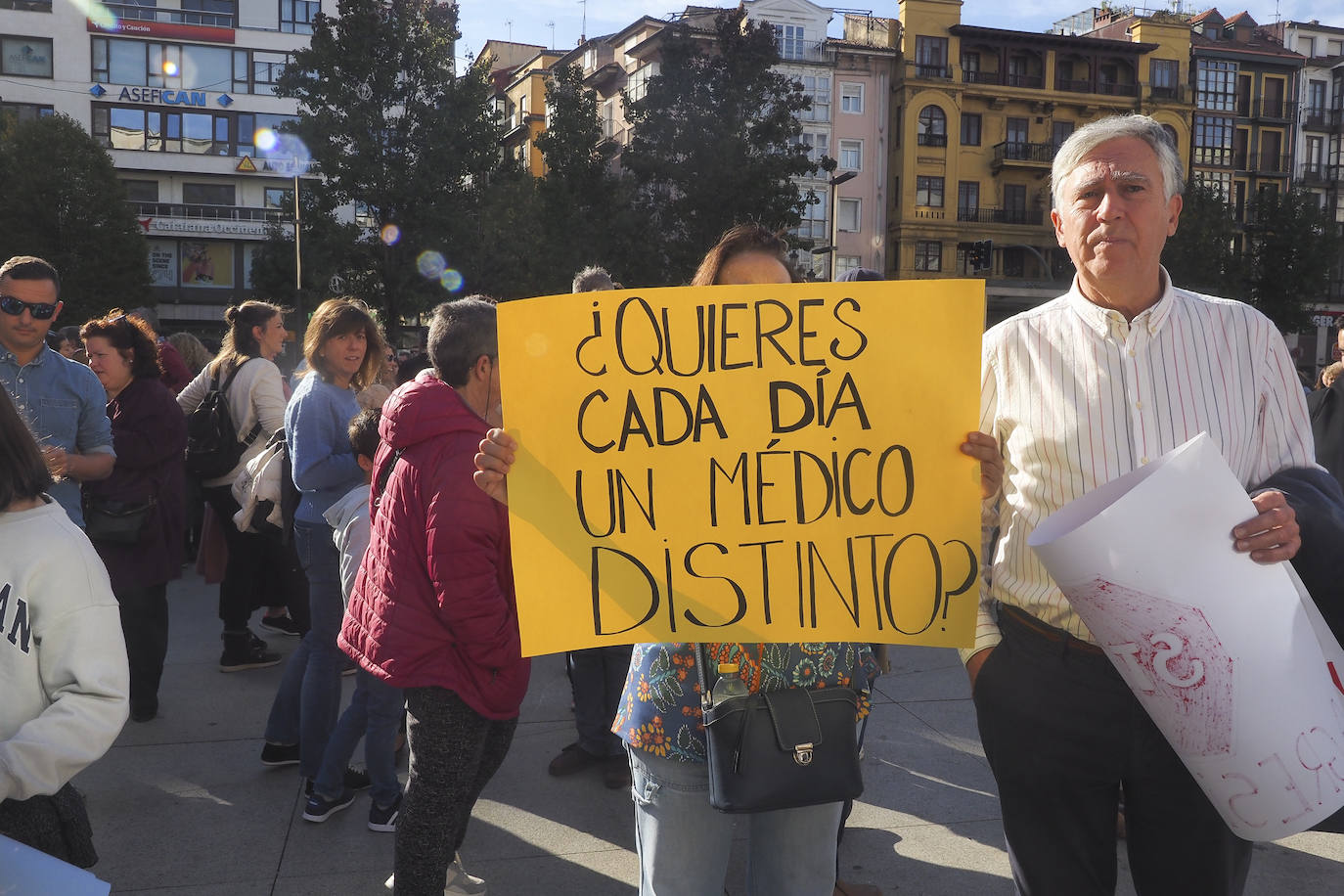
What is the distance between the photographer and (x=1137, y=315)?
217 centimetres

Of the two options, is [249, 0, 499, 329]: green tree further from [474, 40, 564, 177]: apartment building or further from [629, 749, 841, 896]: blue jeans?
[629, 749, 841, 896]: blue jeans

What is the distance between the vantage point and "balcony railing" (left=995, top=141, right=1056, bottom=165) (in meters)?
47.7

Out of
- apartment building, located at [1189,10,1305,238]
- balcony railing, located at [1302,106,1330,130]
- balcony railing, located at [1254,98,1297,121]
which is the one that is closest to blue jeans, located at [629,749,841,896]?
apartment building, located at [1189,10,1305,238]

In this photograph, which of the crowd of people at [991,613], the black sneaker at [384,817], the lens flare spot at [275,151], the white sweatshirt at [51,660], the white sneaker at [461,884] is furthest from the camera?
the lens flare spot at [275,151]

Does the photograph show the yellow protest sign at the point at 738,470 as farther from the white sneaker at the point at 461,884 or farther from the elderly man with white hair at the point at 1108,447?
the white sneaker at the point at 461,884

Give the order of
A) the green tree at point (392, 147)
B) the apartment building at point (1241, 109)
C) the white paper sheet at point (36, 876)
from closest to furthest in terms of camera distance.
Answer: the white paper sheet at point (36, 876)
the green tree at point (392, 147)
the apartment building at point (1241, 109)

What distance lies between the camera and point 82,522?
4.71m

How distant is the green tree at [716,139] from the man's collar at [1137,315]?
2603 cm

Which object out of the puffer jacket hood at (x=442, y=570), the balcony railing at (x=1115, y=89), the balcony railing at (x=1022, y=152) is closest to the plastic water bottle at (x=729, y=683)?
the puffer jacket hood at (x=442, y=570)

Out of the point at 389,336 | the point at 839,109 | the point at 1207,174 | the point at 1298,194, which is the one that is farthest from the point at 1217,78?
the point at 389,336

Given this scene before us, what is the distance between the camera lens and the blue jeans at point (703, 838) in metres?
2.22

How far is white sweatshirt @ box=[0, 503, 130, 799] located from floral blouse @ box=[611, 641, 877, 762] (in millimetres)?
1013

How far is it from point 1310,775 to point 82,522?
15.4 feet

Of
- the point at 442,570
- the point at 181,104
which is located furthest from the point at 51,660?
the point at 181,104
